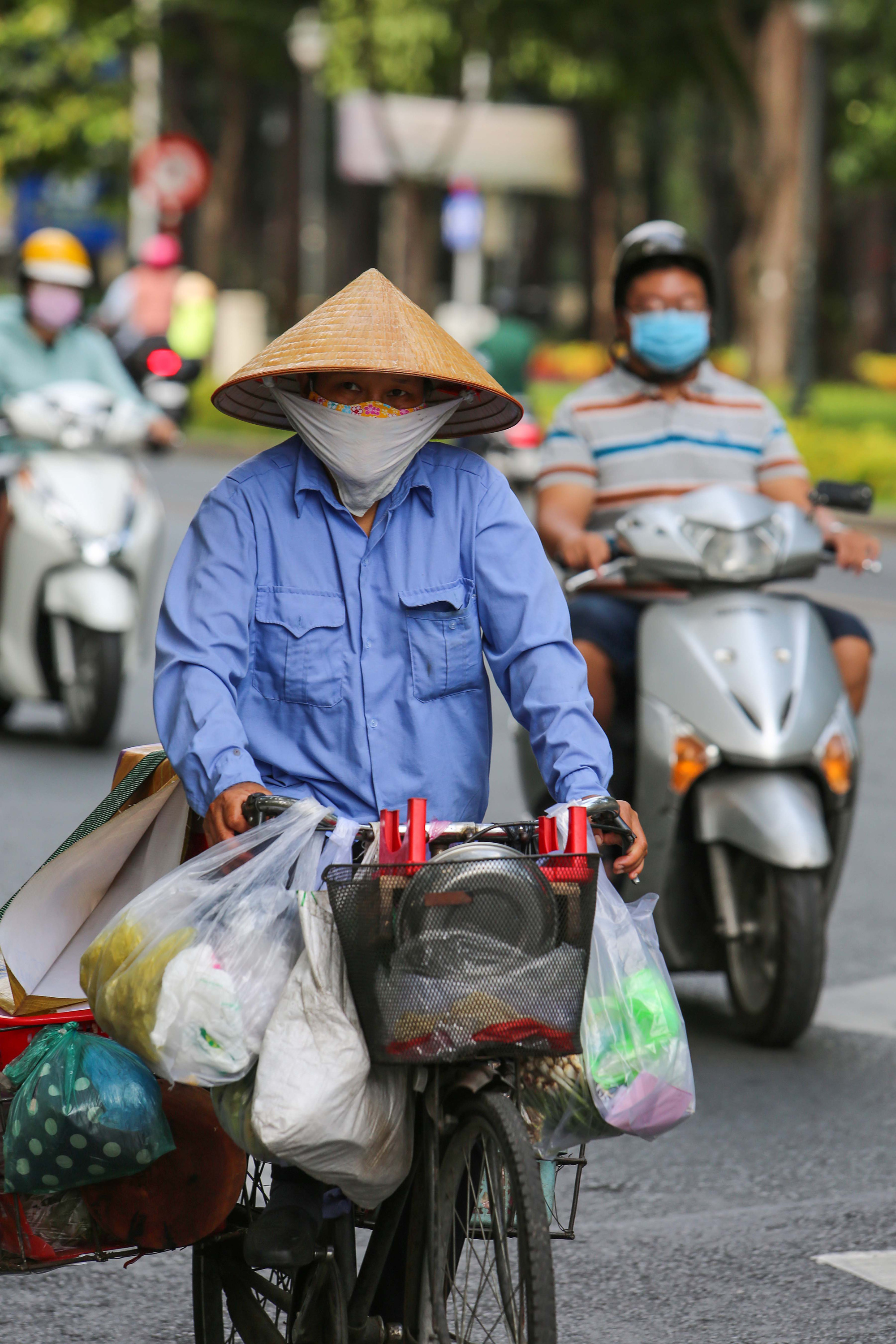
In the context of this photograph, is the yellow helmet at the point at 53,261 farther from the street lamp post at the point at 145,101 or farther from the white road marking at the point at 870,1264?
the street lamp post at the point at 145,101

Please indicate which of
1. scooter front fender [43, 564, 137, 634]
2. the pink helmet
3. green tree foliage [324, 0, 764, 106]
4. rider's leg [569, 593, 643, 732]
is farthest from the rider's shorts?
green tree foliage [324, 0, 764, 106]

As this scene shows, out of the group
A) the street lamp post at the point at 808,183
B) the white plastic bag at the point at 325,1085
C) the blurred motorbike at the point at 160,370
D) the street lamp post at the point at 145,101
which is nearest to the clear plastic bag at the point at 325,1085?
the white plastic bag at the point at 325,1085

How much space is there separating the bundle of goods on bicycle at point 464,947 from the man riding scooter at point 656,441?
2.84 m

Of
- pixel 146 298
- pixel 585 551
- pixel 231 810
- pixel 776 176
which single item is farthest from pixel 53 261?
pixel 776 176

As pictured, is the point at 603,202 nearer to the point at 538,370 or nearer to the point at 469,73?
the point at 538,370

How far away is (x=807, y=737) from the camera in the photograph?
207 inches

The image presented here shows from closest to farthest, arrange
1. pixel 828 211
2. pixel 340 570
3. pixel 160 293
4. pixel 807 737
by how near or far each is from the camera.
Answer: pixel 340 570
pixel 807 737
pixel 160 293
pixel 828 211

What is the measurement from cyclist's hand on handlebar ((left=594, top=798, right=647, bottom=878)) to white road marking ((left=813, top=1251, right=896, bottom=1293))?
1.25 m

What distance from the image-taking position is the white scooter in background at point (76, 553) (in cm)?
888

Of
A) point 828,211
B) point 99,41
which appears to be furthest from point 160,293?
point 828,211

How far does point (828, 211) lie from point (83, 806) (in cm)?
2552

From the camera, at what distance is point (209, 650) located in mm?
3156

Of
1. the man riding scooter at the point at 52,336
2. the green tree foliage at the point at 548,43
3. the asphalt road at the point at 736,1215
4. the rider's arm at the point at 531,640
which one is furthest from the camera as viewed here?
the green tree foliage at the point at 548,43

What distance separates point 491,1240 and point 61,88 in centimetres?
3234
